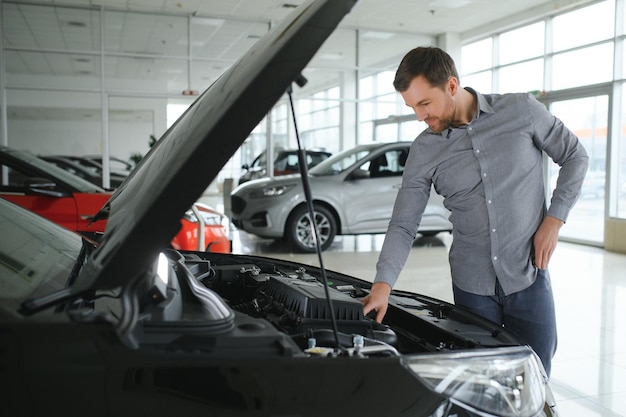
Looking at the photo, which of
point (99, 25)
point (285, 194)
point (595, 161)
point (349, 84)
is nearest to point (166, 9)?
point (99, 25)

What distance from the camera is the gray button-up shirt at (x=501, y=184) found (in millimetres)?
2152

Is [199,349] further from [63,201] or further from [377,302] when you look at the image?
[63,201]

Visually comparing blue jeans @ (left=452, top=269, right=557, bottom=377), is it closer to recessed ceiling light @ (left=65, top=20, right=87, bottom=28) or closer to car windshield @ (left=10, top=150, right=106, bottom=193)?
car windshield @ (left=10, top=150, right=106, bottom=193)

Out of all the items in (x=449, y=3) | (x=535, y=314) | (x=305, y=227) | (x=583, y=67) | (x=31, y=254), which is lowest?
(x=305, y=227)

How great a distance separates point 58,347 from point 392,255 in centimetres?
132

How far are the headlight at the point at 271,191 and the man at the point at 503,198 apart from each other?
19.5 feet

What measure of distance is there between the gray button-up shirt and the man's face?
0.14 meters

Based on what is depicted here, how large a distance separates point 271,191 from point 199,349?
23.1 ft

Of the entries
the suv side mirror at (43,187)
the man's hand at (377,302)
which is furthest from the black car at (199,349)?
the suv side mirror at (43,187)

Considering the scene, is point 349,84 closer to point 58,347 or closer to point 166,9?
point 166,9

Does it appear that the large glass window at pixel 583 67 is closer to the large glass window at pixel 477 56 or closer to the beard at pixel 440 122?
the large glass window at pixel 477 56

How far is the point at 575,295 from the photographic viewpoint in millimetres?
5863

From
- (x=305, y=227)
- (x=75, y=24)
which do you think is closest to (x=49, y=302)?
(x=305, y=227)

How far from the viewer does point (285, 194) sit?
8.15m
